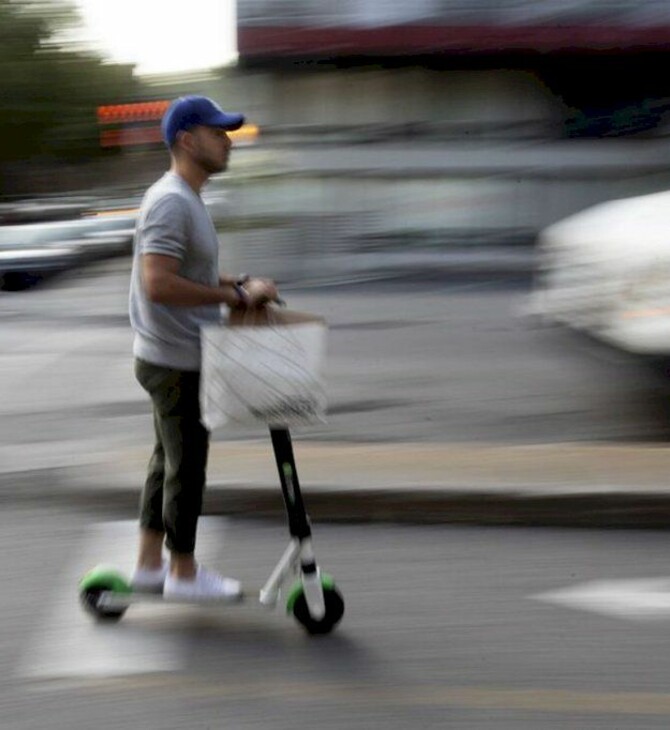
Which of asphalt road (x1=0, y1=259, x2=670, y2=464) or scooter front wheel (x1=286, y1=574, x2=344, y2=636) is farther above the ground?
scooter front wheel (x1=286, y1=574, x2=344, y2=636)

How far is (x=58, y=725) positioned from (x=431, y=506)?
249 cm

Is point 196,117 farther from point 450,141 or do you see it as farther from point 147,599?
point 450,141

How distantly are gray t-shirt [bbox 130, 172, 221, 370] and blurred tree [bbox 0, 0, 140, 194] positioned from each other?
46.6 meters

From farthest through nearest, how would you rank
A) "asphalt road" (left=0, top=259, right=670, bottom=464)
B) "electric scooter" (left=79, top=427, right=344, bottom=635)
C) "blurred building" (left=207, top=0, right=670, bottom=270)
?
"blurred building" (left=207, top=0, right=670, bottom=270) → "asphalt road" (left=0, top=259, right=670, bottom=464) → "electric scooter" (left=79, top=427, right=344, bottom=635)

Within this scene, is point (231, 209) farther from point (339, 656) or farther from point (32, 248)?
point (339, 656)

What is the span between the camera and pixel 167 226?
443cm

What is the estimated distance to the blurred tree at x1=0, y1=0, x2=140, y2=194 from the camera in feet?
164

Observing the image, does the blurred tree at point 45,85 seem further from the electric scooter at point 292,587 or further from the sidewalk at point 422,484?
the electric scooter at point 292,587

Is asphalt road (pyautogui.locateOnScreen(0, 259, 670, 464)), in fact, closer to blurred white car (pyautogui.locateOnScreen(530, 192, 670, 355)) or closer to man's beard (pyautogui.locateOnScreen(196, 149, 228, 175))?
blurred white car (pyautogui.locateOnScreen(530, 192, 670, 355))

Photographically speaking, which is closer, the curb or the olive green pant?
the olive green pant

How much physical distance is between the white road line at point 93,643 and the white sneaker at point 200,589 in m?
0.14

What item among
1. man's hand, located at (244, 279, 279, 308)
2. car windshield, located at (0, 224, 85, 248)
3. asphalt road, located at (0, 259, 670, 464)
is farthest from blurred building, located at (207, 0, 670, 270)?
man's hand, located at (244, 279, 279, 308)

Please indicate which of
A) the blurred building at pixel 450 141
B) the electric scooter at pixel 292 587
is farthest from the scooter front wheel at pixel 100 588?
the blurred building at pixel 450 141

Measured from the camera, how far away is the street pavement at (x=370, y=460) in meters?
6.17
